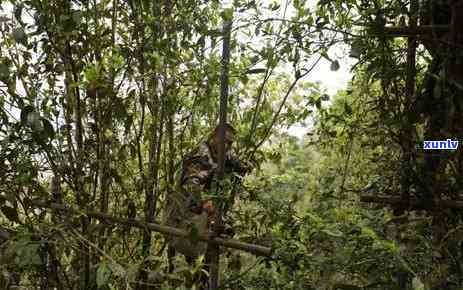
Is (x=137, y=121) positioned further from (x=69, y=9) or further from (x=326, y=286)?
(x=326, y=286)

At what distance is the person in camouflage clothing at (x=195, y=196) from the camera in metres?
1.87

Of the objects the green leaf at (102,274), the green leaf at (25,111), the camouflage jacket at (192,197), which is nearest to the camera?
the green leaf at (102,274)

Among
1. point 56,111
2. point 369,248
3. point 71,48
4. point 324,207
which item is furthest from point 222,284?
point 71,48

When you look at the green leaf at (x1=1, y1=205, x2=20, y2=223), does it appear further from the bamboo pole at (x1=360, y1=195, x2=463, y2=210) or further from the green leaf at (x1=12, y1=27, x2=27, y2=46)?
the bamboo pole at (x1=360, y1=195, x2=463, y2=210)

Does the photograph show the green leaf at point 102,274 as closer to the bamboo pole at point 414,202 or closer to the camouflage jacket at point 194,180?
the camouflage jacket at point 194,180

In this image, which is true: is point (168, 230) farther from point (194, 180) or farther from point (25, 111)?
point (25, 111)

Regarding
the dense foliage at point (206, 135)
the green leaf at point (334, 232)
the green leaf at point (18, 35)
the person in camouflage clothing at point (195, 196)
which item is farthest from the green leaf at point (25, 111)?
the green leaf at point (334, 232)

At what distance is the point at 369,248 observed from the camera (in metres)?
1.45

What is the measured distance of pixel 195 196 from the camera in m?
1.82

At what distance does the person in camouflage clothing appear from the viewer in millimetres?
1872

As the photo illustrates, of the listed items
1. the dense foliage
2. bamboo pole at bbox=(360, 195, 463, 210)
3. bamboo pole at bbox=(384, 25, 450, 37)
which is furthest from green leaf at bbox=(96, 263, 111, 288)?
bamboo pole at bbox=(384, 25, 450, 37)

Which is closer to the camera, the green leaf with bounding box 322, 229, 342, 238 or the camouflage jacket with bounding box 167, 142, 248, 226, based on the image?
the green leaf with bounding box 322, 229, 342, 238

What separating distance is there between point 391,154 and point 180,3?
3.22ft

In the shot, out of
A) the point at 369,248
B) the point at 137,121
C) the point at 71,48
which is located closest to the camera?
the point at 369,248
